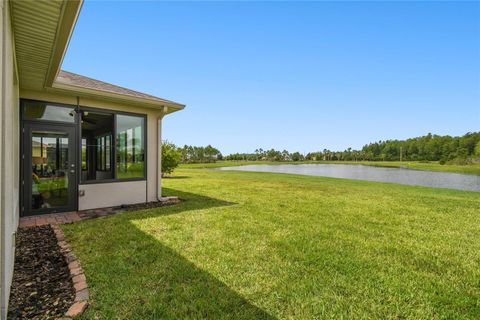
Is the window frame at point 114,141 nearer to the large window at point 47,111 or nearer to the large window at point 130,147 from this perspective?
the large window at point 130,147

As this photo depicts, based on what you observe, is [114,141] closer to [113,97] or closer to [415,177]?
[113,97]

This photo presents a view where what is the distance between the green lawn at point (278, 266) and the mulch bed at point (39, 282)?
0.75ft

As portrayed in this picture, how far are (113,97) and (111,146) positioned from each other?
119 cm

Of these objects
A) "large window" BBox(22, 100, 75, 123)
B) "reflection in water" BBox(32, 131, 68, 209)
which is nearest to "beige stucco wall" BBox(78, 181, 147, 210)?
"reflection in water" BBox(32, 131, 68, 209)

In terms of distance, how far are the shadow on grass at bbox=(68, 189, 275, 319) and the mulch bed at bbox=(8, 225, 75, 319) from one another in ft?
0.72

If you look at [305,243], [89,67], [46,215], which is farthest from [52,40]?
[89,67]

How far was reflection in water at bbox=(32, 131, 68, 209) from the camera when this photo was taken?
4.69 meters

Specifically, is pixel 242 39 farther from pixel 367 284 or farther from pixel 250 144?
pixel 250 144

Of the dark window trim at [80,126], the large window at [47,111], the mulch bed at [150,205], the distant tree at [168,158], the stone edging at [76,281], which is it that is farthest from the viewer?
the distant tree at [168,158]

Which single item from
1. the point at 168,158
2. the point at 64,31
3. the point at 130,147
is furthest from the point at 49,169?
the point at 168,158

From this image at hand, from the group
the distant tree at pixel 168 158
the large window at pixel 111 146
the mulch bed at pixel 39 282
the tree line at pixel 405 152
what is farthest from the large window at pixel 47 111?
the tree line at pixel 405 152

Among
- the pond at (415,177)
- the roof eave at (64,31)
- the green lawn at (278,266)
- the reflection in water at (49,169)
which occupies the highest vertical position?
the roof eave at (64,31)

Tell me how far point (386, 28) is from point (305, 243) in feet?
49.5

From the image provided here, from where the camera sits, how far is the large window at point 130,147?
18.9ft
